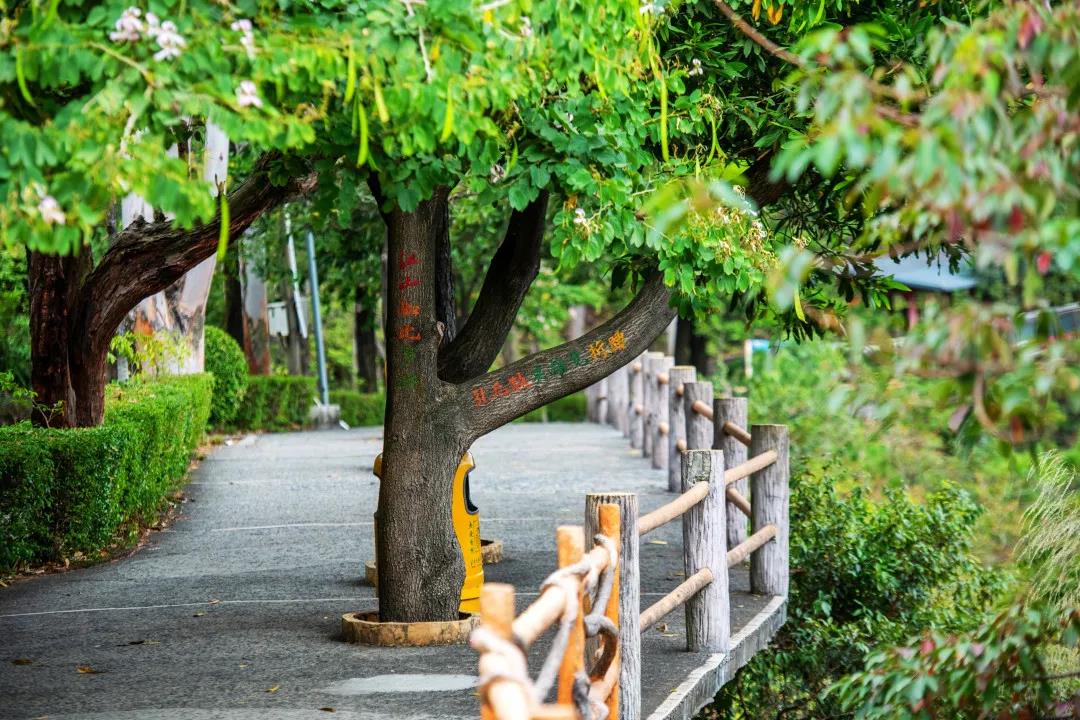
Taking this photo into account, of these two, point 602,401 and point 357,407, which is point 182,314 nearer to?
point 602,401

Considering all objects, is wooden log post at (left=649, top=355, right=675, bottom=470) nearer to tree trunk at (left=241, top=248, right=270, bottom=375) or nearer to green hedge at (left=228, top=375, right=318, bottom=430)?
green hedge at (left=228, top=375, right=318, bottom=430)

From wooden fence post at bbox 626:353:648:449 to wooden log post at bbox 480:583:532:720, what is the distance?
14.2 meters

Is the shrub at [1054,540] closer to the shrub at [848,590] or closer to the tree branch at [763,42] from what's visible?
the shrub at [848,590]

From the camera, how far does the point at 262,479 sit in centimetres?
1606

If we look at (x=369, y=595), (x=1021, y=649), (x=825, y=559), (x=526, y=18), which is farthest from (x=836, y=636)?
(x=526, y=18)

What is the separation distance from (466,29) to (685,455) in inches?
135

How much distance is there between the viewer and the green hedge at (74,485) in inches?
404

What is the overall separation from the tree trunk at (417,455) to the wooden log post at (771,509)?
8.09 ft

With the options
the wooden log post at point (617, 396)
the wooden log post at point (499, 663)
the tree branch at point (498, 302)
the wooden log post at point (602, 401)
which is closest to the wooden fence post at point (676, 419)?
the tree branch at point (498, 302)

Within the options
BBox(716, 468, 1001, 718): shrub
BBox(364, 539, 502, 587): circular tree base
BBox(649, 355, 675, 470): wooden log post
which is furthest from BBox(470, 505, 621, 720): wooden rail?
BBox(649, 355, 675, 470): wooden log post

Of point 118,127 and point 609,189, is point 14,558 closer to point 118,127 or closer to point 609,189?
point 609,189

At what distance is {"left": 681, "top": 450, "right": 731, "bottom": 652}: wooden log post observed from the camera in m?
7.51

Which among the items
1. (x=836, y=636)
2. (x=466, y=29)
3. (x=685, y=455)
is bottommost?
(x=836, y=636)

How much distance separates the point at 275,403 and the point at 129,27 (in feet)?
69.1
